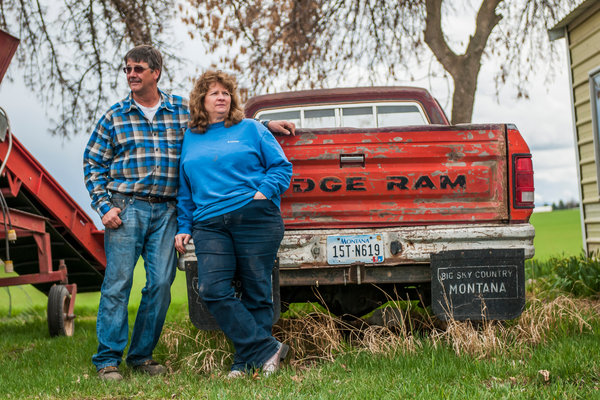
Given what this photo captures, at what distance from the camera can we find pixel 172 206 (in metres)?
4.61

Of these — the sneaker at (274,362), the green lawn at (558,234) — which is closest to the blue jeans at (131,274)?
the sneaker at (274,362)

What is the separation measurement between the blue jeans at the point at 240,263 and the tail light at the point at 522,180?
172cm

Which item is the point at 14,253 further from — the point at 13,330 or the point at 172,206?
the point at 172,206

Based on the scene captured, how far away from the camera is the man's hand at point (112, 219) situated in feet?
14.3

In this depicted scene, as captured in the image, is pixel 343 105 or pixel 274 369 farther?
pixel 343 105

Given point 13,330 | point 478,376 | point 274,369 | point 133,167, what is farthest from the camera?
point 13,330

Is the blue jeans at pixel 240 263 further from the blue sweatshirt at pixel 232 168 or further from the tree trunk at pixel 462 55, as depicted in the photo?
the tree trunk at pixel 462 55

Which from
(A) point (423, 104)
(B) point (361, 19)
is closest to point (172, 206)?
(A) point (423, 104)

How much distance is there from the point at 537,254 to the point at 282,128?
38.9 ft

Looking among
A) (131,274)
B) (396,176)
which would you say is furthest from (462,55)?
(131,274)

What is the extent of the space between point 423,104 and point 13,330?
5766 millimetres

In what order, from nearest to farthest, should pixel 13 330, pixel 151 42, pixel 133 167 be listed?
pixel 133 167 → pixel 13 330 → pixel 151 42

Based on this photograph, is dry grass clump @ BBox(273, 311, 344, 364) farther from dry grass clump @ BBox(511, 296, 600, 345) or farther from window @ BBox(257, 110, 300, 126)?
window @ BBox(257, 110, 300, 126)

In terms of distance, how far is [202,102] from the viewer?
4.38 meters
